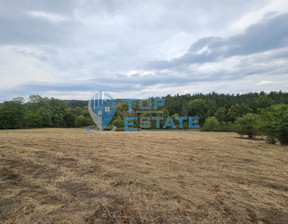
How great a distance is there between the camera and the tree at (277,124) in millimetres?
12730

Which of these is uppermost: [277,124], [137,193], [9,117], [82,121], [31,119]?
[277,124]

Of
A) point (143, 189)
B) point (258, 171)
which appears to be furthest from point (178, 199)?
point (258, 171)

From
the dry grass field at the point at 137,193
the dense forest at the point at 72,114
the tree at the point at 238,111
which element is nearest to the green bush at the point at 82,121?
the dense forest at the point at 72,114

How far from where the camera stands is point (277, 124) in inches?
511

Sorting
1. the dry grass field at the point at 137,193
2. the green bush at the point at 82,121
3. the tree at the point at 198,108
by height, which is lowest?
the green bush at the point at 82,121

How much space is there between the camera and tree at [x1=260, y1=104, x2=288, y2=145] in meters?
12.7

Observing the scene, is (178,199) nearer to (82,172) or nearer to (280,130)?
(82,172)

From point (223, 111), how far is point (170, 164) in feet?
172

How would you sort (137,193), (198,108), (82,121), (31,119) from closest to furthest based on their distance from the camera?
1. (137,193)
2. (31,119)
3. (82,121)
4. (198,108)

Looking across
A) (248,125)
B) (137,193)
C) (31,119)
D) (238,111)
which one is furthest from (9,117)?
(238,111)

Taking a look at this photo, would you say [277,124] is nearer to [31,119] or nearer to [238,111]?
[238,111]

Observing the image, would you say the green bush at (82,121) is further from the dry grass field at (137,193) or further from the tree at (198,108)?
the tree at (198,108)

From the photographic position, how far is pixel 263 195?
3.78m

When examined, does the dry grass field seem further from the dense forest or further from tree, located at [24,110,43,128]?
tree, located at [24,110,43,128]
